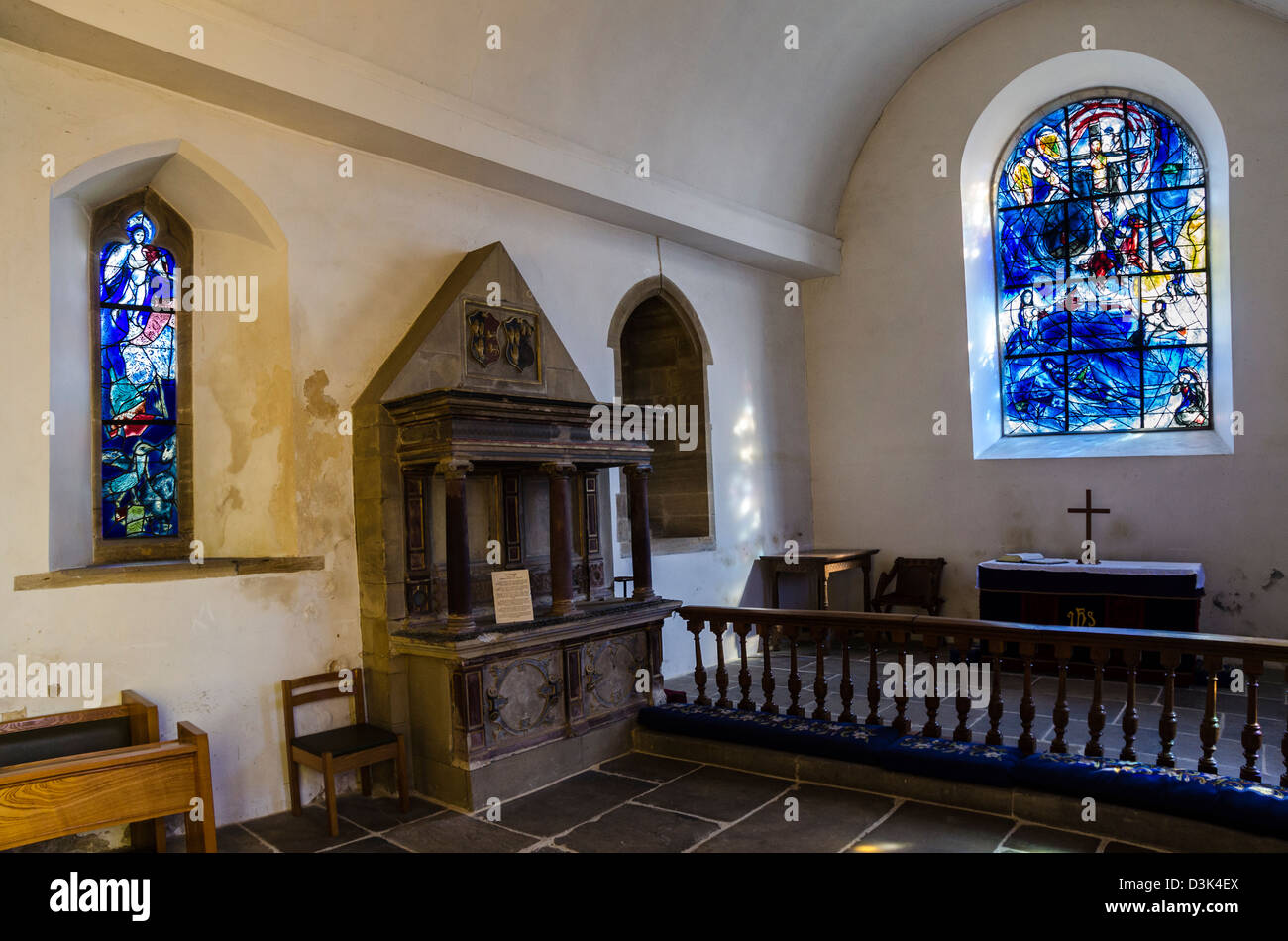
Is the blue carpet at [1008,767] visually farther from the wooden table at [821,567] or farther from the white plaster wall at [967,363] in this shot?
the white plaster wall at [967,363]

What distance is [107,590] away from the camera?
14.6 ft

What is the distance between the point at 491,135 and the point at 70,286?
2621 millimetres

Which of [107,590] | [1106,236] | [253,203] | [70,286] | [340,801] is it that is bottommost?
[340,801]

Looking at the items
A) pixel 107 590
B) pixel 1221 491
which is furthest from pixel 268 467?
pixel 1221 491

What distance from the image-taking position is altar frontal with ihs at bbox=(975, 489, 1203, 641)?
6.99 m

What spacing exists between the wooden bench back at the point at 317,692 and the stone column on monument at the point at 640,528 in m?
1.85

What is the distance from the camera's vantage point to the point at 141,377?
5.27 metres

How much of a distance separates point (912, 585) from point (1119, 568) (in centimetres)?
203

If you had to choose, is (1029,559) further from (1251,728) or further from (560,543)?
(560,543)

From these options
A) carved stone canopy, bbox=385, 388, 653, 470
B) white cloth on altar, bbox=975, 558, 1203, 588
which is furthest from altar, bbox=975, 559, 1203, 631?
carved stone canopy, bbox=385, 388, 653, 470

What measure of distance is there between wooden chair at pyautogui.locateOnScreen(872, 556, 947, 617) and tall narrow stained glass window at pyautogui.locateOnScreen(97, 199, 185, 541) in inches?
243

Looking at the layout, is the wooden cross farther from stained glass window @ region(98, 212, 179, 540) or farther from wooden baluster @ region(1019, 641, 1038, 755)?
stained glass window @ region(98, 212, 179, 540)

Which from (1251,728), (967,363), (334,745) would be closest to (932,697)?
(1251,728)

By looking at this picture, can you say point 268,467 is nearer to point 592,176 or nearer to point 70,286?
point 70,286
